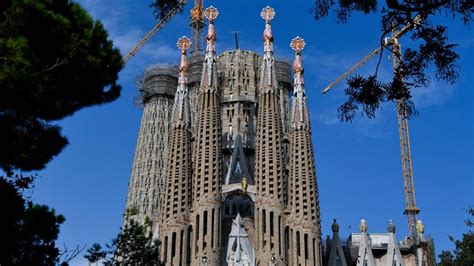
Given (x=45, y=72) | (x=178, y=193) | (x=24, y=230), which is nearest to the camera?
(x=45, y=72)

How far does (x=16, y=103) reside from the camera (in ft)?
35.6

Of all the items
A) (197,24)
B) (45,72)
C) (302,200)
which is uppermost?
(197,24)

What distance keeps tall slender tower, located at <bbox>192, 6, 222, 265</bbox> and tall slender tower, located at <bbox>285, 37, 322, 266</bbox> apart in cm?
397

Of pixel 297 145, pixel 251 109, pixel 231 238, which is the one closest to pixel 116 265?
pixel 231 238

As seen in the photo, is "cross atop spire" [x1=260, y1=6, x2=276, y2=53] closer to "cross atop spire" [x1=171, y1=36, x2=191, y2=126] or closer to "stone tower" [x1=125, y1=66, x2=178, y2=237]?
"cross atop spire" [x1=171, y1=36, x2=191, y2=126]

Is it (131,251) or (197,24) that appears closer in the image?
(131,251)

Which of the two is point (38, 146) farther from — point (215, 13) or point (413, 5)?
point (215, 13)

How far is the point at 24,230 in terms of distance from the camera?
11.7 meters

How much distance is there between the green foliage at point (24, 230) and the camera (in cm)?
1118

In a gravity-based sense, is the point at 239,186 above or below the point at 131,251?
above

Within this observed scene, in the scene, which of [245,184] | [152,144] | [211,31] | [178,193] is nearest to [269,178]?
[245,184]

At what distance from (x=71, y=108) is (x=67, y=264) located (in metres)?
2.81

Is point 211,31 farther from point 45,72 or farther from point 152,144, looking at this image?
point 45,72

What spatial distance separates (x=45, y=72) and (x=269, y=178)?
27057 mm
